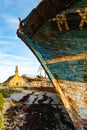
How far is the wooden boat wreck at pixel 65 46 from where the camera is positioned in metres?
7.46

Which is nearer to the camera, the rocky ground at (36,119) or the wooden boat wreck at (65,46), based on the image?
the wooden boat wreck at (65,46)

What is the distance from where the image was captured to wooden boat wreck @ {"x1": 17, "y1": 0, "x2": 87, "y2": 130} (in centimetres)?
746

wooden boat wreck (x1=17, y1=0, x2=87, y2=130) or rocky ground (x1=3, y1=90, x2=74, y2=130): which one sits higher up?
wooden boat wreck (x1=17, y1=0, x2=87, y2=130)

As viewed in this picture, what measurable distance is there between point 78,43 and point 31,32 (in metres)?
1.74

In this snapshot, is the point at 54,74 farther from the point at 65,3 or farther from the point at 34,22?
the point at 65,3

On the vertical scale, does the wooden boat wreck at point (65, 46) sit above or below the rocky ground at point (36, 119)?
above

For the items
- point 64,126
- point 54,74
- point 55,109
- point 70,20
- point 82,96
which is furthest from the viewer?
point 55,109

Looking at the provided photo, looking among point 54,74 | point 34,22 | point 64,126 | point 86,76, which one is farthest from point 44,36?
point 64,126

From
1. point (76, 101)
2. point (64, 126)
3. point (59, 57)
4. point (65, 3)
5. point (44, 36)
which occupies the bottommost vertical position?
point (64, 126)

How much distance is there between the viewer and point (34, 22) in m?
8.48

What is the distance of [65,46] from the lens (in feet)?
26.3

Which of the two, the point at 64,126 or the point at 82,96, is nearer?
the point at 82,96

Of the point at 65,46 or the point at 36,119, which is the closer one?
the point at 65,46

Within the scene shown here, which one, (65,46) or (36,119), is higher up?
(65,46)
